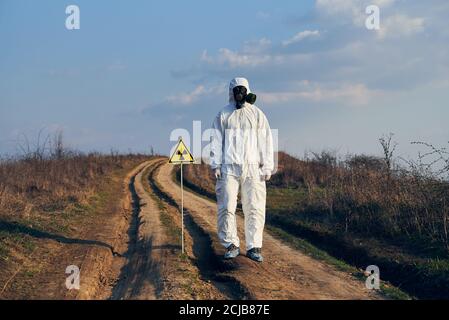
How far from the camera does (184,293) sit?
317 inches

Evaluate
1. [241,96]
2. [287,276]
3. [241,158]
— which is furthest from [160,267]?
[241,96]

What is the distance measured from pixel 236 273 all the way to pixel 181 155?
3133 millimetres

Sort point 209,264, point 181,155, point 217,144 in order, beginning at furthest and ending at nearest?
point 181,155
point 209,264
point 217,144

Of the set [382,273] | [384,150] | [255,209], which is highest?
[384,150]

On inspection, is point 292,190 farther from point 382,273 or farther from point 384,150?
point 382,273

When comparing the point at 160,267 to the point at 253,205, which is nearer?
the point at 160,267

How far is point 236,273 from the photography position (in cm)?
928

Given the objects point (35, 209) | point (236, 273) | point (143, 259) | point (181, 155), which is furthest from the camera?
point (35, 209)

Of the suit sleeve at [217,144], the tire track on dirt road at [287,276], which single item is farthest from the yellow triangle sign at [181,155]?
the tire track on dirt road at [287,276]

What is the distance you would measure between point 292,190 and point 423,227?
13229 millimetres

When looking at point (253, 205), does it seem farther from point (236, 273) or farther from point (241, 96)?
point (241, 96)

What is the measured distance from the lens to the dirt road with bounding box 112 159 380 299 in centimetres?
828

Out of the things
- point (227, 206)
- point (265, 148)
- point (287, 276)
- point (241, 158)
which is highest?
point (265, 148)
